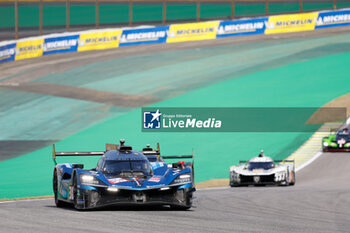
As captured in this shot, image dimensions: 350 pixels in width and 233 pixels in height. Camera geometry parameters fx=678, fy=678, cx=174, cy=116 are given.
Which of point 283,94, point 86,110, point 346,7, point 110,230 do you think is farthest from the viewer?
point 346,7

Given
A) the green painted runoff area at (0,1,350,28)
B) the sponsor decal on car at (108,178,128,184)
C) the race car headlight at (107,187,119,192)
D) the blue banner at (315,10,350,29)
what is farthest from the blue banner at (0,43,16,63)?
the race car headlight at (107,187,119,192)

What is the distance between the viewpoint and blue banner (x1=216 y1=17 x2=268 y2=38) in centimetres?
6159

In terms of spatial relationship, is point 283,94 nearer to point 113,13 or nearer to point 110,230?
point 113,13

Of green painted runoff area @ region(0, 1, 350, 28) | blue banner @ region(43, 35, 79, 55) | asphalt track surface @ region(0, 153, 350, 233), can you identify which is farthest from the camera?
green painted runoff area @ region(0, 1, 350, 28)

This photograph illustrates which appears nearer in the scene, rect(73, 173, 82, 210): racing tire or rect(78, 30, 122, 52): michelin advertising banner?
rect(73, 173, 82, 210): racing tire

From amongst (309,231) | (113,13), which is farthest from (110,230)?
(113,13)

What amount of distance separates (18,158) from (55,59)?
82.7 feet

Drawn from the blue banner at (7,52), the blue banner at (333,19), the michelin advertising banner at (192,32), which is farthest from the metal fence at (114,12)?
the blue banner at (7,52)

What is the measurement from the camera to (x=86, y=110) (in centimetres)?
4225

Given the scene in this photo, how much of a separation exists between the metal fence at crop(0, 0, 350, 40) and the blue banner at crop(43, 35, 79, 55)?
3.87 meters

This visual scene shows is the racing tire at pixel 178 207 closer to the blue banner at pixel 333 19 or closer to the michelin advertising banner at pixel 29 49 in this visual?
the michelin advertising banner at pixel 29 49

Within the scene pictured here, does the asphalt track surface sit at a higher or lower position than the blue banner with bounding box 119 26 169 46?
lower

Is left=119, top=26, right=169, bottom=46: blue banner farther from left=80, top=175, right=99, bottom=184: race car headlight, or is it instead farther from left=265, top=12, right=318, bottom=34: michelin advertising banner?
left=80, top=175, right=99, bottom=184: race car headlight

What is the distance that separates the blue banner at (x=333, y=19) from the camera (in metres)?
61.0
